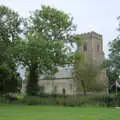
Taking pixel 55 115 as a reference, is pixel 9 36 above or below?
above

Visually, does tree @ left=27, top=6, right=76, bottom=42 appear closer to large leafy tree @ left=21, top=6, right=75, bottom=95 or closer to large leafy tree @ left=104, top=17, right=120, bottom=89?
large leafy tree @ left=21, top=6, right=75, bottom=95

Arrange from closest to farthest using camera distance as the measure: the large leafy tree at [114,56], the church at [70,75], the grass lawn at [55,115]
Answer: the grass lawn at [55,115]
the large leafy tree at [114,56]
the church at [70,75]

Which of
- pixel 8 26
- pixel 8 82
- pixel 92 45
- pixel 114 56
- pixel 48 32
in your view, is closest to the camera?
pixel 114 56

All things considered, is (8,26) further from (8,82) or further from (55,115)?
(55,115)

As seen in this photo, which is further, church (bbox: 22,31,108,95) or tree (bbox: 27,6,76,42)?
church (bbox: 22,31,108,95)

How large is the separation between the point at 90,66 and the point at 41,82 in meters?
23.6

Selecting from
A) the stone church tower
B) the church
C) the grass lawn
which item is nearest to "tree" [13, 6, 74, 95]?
the grass lawn

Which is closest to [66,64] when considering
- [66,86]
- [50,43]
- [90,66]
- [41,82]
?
[50,43]

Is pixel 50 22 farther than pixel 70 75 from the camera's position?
No

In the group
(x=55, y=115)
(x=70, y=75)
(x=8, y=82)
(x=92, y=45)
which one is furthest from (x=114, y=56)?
(x=92, y=45)

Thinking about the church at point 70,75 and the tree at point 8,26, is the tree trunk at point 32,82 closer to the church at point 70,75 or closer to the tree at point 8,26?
the tree at point 8,26

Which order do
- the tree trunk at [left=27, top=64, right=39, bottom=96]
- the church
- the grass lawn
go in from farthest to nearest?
the church, the tree trunk at [left=27, top=64, right=39, bottom=96], the grass lawn

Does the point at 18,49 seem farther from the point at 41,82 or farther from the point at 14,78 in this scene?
the point at 41,82

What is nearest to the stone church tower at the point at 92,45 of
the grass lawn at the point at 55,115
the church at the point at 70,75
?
the church at the point at 70,75
